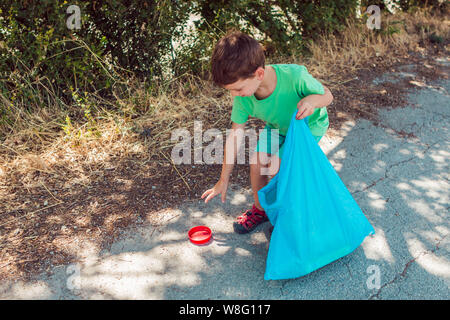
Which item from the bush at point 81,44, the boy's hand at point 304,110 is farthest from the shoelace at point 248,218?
the bush at point 81,44

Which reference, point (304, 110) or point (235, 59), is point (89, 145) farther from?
point (304, 110)

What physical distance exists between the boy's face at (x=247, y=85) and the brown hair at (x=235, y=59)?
2 cm

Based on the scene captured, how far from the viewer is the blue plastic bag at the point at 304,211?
2.11 m

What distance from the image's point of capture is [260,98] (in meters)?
2.27

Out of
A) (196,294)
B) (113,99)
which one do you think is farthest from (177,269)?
(113,99)

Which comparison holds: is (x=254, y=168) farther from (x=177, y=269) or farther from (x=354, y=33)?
(x=354, y=33)

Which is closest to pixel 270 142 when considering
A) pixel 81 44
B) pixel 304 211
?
pixel 304 211

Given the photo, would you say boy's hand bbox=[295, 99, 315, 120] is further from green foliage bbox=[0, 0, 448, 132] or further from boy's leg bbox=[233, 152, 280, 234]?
green foliage bbox=[0, 0, 448, 132]

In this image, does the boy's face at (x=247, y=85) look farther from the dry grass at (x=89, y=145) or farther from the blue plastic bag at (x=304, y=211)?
the dry grass at (x=89, y=145)

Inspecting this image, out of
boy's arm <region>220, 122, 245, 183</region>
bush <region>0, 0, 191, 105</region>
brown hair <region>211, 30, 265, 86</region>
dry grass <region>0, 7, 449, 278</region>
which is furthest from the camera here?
bush <region>0, 0, 191, 105</region>

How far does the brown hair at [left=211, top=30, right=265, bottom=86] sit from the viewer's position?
6.49 feet

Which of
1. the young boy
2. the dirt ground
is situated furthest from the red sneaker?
the dirt ground

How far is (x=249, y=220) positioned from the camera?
2582mm
